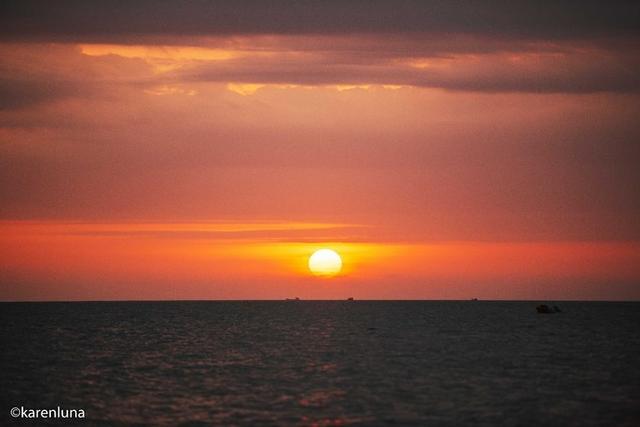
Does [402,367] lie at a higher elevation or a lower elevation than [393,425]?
higher

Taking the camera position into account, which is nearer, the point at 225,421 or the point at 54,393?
the point at 225,421

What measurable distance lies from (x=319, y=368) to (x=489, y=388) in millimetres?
19586

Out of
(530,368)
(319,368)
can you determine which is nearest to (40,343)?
(319,368)

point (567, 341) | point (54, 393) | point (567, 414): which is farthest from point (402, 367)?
point (567, 341)

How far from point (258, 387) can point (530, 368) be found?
27.5m

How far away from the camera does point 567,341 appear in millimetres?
116688

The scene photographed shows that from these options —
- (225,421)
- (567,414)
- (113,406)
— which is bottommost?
(567,414)

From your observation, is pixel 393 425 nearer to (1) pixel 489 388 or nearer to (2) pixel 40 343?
(1) pixel 489 388

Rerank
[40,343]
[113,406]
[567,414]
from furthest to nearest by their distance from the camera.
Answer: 1. [40,343]
2. [113,406]
3. [567,414]

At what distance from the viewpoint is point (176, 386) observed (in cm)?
6625

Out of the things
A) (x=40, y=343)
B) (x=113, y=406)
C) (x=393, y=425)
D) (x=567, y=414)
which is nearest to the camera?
(x=393, y=425)

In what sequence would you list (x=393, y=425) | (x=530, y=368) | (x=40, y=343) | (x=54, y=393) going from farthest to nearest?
(x=40, y=343) < (x=530, y=368) < (x=54, y=393) < (x=393, y=425)

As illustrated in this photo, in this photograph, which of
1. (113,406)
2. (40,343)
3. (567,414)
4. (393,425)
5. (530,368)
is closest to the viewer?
(393,425)

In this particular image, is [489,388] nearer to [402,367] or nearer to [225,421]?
[402,367]
